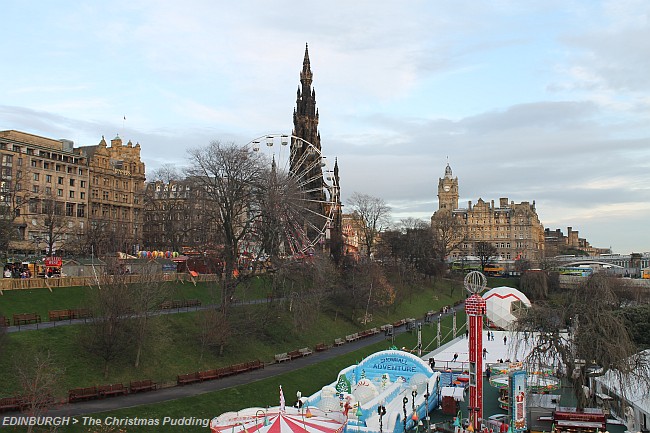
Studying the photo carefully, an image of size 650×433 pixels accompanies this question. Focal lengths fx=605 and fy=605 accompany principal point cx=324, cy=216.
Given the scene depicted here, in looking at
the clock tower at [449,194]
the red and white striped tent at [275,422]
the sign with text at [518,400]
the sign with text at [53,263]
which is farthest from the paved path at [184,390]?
the clock tower at [449,194]

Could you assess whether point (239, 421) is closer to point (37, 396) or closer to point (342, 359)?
point (37, 396)

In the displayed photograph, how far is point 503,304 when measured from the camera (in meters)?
65.9

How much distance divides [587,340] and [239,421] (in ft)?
55.8

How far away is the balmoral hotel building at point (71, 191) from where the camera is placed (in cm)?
7050

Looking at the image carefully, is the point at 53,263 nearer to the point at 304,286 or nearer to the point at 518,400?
the point at 304,286

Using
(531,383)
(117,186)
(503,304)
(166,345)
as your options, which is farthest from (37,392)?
(117,186)

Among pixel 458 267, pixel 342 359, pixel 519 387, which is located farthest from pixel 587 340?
pixel 458 267

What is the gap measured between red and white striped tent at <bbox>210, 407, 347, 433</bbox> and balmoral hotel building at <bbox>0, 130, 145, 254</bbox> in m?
46.0

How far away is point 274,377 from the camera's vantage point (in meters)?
36.9

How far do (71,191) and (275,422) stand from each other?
69952 mm

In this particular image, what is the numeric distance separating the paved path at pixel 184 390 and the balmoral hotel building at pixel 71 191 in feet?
101

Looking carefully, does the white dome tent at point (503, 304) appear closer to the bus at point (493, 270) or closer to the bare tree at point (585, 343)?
the bare tree at point (585, 343)

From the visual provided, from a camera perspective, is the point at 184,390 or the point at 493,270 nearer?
the point at 184,390

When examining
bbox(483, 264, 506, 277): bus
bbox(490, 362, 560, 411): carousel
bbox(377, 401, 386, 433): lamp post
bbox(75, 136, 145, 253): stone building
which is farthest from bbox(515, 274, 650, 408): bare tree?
bbox(483, 264, 506, 277): bus
